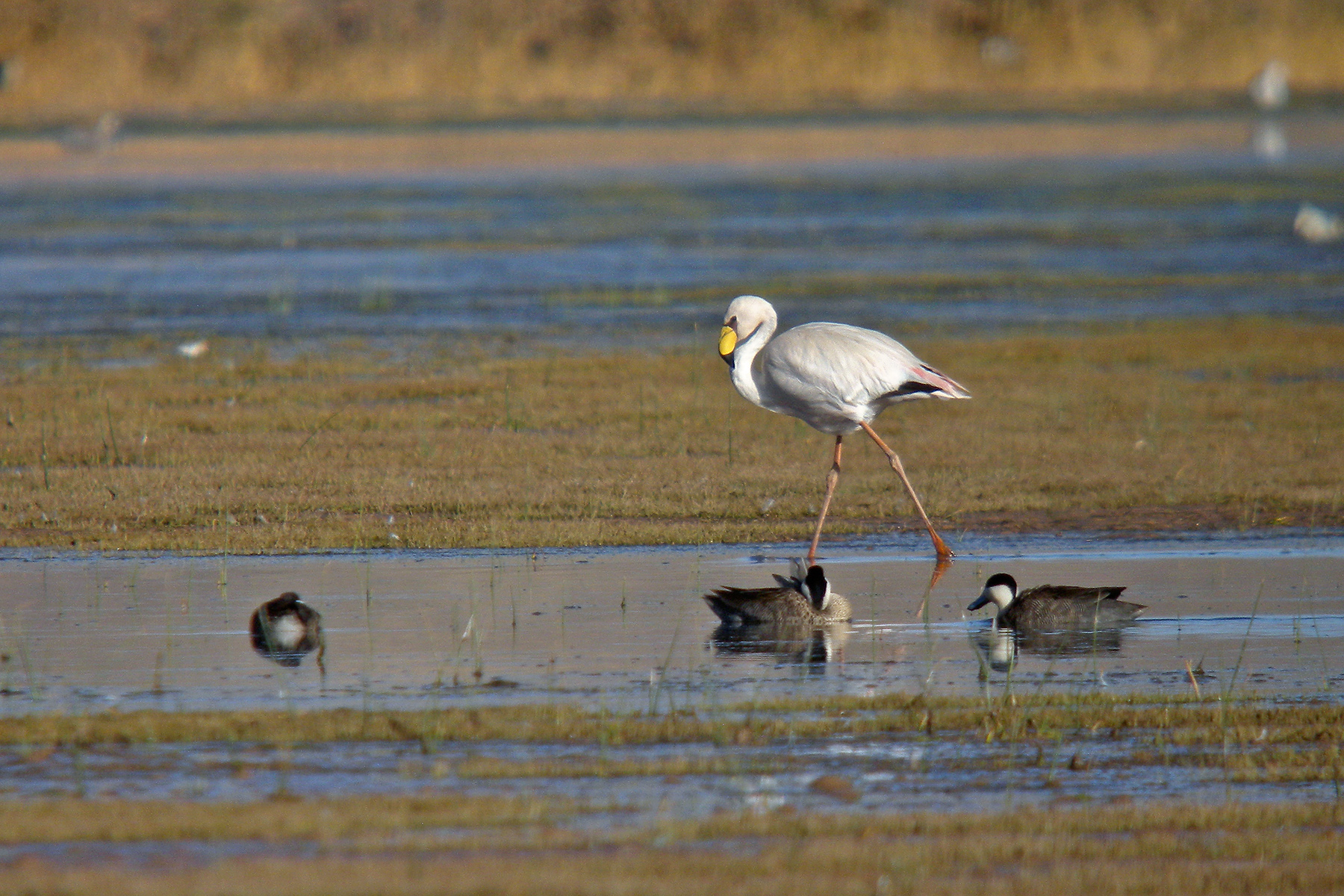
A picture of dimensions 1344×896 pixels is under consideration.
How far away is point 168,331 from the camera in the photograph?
19500mm

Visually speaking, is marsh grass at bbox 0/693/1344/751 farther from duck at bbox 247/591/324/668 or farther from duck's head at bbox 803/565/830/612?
duck's head at bbox 803/565/830/612

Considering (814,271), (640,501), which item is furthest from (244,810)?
(814,271)

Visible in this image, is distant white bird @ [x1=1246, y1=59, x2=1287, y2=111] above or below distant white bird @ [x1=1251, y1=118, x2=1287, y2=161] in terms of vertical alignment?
above

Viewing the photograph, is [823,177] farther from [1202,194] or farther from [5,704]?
[5,704]

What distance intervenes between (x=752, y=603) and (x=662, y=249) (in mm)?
18648

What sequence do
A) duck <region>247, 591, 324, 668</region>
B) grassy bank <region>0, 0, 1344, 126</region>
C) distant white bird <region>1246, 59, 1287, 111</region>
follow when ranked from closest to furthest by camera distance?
duck <region>247, 591, 324, 668</region>
distant white bird <region>1246, 59, 1287, 111</region>
grassy bank <region>0, 0, 1344, 126</region>

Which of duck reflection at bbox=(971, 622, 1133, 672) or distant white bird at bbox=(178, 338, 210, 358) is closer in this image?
duck reflection at bbox=(971, 622, 1133, 672)

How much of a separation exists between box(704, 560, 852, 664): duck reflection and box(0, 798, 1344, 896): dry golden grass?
2.63 metres

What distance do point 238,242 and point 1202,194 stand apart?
668 inches

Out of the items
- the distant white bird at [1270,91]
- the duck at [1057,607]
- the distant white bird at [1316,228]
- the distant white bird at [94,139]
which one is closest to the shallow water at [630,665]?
the duck at [1057,607]

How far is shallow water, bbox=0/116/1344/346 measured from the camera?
2088 cm

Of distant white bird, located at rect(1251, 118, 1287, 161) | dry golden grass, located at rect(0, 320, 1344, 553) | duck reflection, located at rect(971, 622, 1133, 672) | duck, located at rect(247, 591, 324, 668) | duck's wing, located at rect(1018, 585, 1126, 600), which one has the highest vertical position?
distant white bird, located at rect(1251, 118, 1287, 161)

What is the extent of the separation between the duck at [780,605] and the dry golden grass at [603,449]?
5.96ft

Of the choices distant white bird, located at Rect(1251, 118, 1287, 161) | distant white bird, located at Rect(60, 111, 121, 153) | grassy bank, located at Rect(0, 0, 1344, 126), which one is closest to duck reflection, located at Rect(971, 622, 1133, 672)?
distant white bird, located at Rect(1251, 118, 1287, 161)
